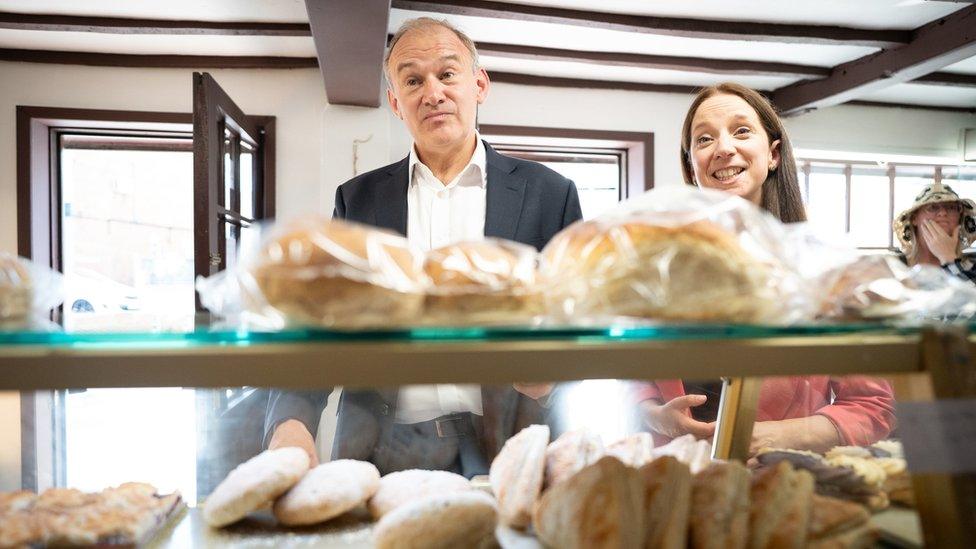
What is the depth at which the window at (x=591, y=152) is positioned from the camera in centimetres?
518

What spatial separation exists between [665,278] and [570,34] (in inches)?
154

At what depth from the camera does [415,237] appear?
7.29 ft

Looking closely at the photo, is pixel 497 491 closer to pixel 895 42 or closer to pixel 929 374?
pixel 929 374

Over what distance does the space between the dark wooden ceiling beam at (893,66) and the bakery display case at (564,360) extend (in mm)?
4213

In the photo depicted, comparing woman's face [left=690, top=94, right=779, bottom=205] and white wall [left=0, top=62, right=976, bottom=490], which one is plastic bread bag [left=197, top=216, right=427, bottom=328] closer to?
woman's face [left=690, top=94, right=779, bottom=205]

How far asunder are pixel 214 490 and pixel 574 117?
15.4 ft

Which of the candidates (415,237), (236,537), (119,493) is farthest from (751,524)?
(415,237)

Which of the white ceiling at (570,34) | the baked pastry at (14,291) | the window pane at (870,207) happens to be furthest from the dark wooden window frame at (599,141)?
the baked pastry at (14,291)

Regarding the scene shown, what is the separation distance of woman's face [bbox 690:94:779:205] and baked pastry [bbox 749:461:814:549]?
1196 millimetres

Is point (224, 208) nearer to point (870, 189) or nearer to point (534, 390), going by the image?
point (534, 390)

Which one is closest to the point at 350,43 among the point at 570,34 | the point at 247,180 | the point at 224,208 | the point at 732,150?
the point at 224,208

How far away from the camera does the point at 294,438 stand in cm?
107

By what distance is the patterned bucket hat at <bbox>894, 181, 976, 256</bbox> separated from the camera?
4137 millimetres

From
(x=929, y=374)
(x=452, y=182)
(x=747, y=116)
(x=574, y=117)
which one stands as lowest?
(x=929, y=374)
